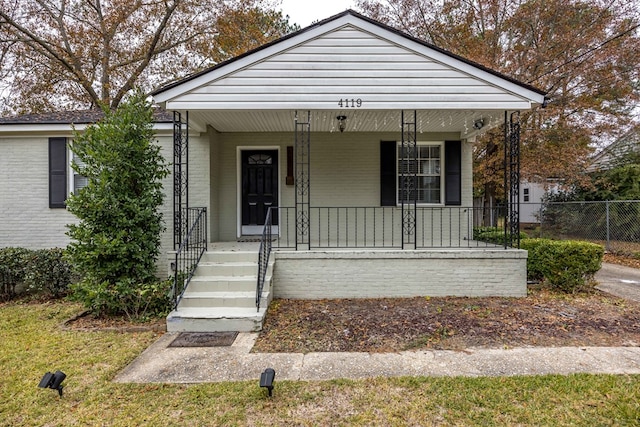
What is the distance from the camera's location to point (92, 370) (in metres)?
3.53

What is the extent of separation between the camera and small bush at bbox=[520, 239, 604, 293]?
6.19 metres

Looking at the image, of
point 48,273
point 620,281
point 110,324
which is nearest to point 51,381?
point 110,324

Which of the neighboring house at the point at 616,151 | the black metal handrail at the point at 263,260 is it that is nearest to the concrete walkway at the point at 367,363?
the black metal handrail at the point at 263,260

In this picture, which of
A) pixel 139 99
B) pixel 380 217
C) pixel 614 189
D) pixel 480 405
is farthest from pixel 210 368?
pixel 614 189

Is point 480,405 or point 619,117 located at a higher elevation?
point 619,117

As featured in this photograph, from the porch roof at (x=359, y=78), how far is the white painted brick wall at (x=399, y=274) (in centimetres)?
270

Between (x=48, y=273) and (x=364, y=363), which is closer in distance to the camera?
(x=364, y=363)

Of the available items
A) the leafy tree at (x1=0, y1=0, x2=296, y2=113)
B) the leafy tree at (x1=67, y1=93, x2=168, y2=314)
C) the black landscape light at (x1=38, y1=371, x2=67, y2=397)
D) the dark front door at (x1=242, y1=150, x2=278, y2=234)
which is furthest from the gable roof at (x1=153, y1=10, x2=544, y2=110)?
the leafy tree at (x1=0, y1=0, x2=296, y2=113)

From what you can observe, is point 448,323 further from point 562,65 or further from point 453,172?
point 562,65

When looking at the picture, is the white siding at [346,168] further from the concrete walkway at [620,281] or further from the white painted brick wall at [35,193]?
the concrete walkway at [620,281]

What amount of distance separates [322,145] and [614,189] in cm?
1350

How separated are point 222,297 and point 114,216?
2121mm

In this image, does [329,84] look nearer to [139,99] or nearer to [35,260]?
[139,99]

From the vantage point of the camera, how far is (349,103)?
596cm
